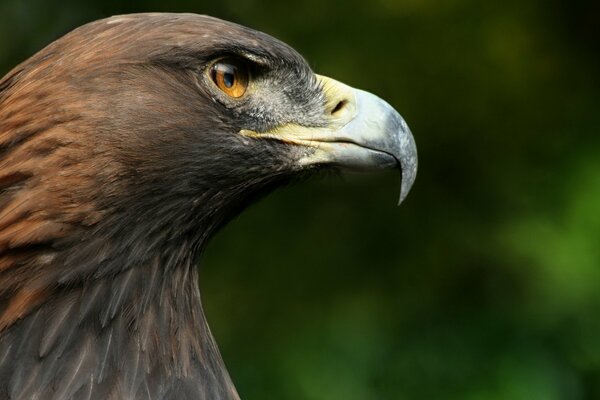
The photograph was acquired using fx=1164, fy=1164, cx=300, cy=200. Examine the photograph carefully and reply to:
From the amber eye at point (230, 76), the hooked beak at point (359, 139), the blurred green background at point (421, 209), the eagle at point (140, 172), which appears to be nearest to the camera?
the eagle at point (140, 172)

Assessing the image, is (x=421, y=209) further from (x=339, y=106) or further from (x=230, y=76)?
(x=230, y=76)

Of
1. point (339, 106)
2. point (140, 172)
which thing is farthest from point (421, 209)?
point (140, 172)

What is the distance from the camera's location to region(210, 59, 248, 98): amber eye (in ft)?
10.1

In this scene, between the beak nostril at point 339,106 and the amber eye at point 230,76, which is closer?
the amber eye at point 230,76

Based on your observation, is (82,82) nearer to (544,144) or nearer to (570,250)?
(570,250)

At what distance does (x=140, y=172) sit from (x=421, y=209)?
2584 mm

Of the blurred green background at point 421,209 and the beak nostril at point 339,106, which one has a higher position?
the beak nostril at point 339,106

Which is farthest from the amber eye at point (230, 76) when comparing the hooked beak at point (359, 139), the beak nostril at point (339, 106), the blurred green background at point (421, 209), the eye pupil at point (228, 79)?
the blurred green background at point (421, 209)

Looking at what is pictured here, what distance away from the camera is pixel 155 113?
3.01 m

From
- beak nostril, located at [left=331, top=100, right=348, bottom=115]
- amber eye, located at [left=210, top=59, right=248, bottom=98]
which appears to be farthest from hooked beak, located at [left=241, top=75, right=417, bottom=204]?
amber eye, located at [left=210, top=59, right=248, bottom=98]

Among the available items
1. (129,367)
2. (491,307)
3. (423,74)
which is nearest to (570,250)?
(491,307)

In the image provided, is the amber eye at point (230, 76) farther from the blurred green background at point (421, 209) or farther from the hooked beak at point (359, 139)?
the blurred green background at point (421, 209)

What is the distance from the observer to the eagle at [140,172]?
9.37ft

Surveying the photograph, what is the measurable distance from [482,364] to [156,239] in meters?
2.28
